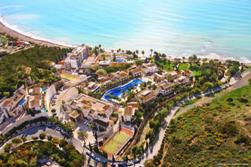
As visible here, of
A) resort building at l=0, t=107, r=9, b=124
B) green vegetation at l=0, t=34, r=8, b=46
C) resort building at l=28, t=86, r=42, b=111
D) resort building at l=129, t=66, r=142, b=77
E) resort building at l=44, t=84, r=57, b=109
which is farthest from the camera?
green vegetation at l=0, t=34, r=8, b=46

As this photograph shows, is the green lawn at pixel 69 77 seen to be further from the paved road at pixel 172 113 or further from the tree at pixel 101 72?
the paved road at pixel 172 113

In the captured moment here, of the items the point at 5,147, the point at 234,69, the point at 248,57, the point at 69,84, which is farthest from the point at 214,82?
the point at 5,147

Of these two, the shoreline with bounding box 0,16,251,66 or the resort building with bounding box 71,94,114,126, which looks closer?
the resort building with bounding box 71,94,114,126

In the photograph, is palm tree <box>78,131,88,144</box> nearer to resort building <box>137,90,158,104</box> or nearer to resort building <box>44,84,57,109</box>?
resort building <box>44,84,57,109</box>

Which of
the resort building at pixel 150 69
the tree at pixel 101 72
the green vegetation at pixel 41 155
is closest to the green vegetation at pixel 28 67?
the tree at pixel 101 72

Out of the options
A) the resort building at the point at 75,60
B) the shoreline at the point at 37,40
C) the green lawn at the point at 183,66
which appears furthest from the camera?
the shoreline at the point at 37,40

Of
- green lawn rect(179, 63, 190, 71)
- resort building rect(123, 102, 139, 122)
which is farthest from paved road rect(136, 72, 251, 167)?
green lawn rect(179, 63, 190, 71)

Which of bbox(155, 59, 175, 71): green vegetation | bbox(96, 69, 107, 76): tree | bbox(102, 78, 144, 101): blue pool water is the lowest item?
bbox(102, 78, 144, 101): blue pool water
